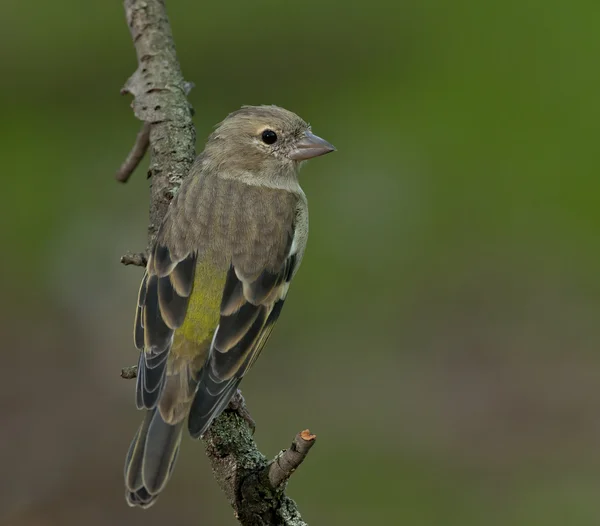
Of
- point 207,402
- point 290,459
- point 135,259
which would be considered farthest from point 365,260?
point 290,459

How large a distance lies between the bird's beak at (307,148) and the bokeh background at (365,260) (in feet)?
7.88

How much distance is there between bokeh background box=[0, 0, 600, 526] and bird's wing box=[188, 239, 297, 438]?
2.34 meters

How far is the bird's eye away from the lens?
622 cm

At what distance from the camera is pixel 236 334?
5180 mm

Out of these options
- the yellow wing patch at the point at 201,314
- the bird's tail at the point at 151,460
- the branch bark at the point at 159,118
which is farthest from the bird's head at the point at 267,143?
the bird's tail at the point at 151,460

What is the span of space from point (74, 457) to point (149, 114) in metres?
2.82

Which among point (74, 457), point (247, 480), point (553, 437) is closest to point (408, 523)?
point (553, 437)

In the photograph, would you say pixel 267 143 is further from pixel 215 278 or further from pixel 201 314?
pixel 201 314

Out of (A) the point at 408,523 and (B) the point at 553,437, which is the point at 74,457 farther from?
(B) the point at 553,437

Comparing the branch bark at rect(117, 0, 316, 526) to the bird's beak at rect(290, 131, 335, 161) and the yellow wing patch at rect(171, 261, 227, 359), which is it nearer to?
the yellow wing patch at rect(171, 261, 227, 359)

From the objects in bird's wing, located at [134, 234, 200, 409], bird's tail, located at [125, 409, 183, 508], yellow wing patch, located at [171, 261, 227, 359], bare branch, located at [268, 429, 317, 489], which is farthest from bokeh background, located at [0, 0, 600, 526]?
bare branch, located at [268, 429, 317, 489]

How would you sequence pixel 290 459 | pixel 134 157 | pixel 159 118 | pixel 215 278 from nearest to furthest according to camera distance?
pixel 290 459 → pixel 215 278 → pixel 159 118 → pixel 134 157

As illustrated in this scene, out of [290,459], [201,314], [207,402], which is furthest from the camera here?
[201,314]

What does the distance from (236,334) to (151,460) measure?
2.74ft
